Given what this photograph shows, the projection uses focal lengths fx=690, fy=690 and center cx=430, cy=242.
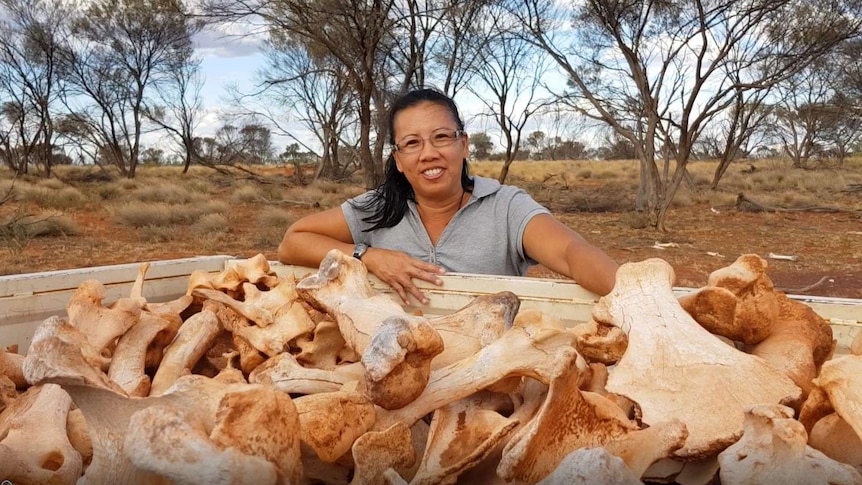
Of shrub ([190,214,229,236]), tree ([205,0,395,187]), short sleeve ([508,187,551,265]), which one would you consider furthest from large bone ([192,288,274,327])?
shrub ([190,214,229,236])

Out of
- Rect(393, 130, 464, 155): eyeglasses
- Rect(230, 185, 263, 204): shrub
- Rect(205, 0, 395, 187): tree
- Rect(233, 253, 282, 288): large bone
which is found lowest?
Rect(230, 185, 263, 204): shrub

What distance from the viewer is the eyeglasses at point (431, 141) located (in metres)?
2.22

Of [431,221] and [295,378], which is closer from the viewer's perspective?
[295,378]

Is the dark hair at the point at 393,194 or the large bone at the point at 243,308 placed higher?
the dark hair at the point at 393,194

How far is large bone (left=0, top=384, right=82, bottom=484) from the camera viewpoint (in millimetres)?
921

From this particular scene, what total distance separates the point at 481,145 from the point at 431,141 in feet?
143

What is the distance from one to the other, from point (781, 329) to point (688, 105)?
904cm

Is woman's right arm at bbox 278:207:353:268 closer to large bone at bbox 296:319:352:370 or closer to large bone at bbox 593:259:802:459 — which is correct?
large bone at bbox 296:319:352:370

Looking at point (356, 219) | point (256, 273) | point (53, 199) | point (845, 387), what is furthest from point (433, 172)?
point (53, 199)

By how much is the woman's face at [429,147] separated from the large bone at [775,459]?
1571 millimetres

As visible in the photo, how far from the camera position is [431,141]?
2.22 metres

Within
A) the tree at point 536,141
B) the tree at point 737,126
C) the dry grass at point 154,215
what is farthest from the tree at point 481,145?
the dry grass at point 154,215

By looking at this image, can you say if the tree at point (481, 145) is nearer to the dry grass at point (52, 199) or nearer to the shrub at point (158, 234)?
the dry grass at point (52, 199)

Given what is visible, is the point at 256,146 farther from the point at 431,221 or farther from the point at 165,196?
the point at 431,221
